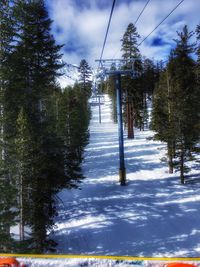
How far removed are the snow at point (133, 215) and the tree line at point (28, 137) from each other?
1.66 m

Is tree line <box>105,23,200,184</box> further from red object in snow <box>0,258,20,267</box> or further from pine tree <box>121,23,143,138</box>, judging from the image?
red object in snow <box>0,258,20,267</box>

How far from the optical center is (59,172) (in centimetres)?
1476

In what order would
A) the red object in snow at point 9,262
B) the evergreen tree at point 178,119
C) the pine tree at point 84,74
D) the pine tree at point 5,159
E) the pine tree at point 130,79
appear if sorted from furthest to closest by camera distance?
the pine tree at point 84,74 < the pine tree at point 130,79 < the evergreen tree at point 178,119 < the pine tree at point 5,159 < the red object in snow at point 9,262

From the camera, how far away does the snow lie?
13656mm

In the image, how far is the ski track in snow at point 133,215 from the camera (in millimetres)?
13672

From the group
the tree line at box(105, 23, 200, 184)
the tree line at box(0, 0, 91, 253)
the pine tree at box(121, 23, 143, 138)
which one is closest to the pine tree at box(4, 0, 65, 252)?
the tree line at box(0, 0, 91, 253)

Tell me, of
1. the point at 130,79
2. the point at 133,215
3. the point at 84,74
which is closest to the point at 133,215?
the point at 133,215

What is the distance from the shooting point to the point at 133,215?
1666 centimetres

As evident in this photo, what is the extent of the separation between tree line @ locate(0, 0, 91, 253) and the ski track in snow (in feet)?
5.76

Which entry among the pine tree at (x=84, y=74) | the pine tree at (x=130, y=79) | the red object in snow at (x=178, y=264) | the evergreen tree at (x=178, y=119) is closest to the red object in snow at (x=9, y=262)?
the red object in snow at (x=178, y=264)

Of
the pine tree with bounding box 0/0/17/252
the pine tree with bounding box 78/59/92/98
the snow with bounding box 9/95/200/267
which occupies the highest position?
the pine tree with bounding box 78/59/92/98

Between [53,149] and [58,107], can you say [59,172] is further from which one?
[58,107]

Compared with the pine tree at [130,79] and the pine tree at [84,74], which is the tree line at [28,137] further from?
the pine tree at [84,74]

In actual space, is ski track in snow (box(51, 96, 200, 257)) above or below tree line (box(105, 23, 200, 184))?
below
